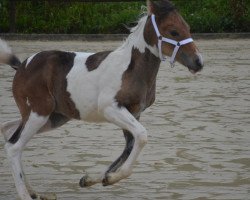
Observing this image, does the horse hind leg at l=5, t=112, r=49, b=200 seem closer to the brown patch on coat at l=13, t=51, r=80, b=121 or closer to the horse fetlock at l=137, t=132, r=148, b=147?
the brown patch on coat at l=13, t=51, r=80, b=121

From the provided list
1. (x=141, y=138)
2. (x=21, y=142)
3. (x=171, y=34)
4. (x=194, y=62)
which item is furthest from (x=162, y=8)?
(x=21, y=142)

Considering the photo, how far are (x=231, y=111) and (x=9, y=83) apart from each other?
4704 mm

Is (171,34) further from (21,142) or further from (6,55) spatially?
(6,55)

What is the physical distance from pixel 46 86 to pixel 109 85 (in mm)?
643

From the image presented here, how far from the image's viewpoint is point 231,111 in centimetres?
1130

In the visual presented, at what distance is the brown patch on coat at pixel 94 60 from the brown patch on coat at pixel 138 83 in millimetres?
291

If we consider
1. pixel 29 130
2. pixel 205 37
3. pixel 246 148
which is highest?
pixel 29 130

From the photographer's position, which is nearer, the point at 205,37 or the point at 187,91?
the point at 187,91

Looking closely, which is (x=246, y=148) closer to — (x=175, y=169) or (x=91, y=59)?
(x=175, y=169)

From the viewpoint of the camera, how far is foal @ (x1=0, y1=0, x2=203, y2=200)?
6.57m

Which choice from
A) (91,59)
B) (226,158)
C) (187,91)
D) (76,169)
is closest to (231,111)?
(187,91)

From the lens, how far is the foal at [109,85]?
6574 millimetres

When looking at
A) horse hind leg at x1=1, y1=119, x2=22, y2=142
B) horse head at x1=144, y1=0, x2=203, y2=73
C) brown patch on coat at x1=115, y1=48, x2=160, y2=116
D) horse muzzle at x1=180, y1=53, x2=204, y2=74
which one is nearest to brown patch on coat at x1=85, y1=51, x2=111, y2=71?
brown patch on coat at x1=115, y1=48, x2=160, y2=116

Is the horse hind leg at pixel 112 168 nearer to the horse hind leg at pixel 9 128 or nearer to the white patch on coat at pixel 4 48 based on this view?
the horse hind leg at pixel 9 128
